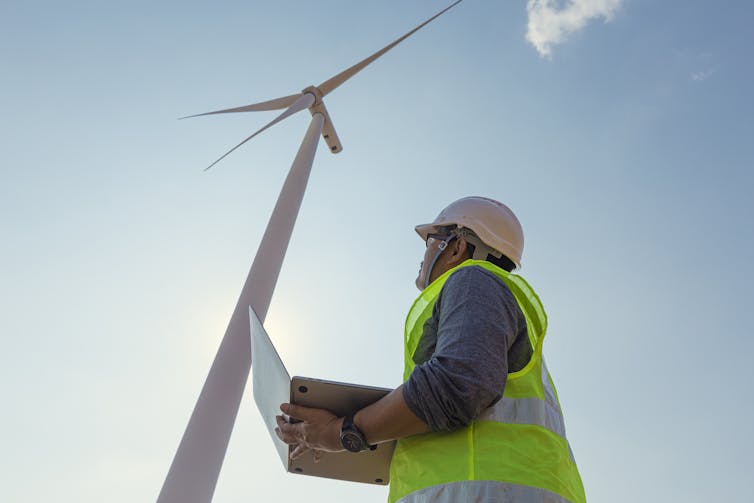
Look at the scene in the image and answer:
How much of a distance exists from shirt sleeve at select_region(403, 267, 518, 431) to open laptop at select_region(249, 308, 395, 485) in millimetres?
347

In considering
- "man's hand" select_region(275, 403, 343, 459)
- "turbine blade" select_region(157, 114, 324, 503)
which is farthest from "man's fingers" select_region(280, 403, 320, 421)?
"turbine blade" select_region(157, 114, 324, 503)

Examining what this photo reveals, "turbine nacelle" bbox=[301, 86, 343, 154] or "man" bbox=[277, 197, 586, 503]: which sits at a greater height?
"turbine nacelle" bbox=[301, 86, 343, 154]

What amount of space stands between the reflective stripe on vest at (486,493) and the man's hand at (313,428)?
2.01 feet

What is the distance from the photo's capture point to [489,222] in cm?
Result: 461

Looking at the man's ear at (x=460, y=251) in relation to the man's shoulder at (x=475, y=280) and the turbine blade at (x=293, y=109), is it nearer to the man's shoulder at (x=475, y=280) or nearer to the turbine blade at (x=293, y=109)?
the man's shoulder at (x=475, y=280)

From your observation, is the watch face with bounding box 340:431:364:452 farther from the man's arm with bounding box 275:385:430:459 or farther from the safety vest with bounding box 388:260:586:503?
the safety vest with bounding box 388:260:586:503

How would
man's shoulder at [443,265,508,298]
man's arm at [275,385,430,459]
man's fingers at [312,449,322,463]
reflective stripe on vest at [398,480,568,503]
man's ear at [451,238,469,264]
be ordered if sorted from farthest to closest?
man's ear at [451,238,469,264], man's fingers at [312,449,322,463], man's shoulder at [443,265,508,298], man's arm at [275,385,430,459], reflective stripe on vest at [398,480,568,503]

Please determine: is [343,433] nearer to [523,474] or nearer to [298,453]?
[298,453]

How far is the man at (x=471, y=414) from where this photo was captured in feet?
9.07

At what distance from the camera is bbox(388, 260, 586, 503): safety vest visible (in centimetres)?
270

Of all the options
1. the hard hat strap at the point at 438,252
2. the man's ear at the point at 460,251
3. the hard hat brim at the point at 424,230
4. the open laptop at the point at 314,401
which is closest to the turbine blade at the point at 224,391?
the open laptop at the point at 314,401

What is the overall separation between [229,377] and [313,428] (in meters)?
4.74

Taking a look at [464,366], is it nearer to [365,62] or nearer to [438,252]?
[438,252]

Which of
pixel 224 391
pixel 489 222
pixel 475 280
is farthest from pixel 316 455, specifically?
pixel 224 391
